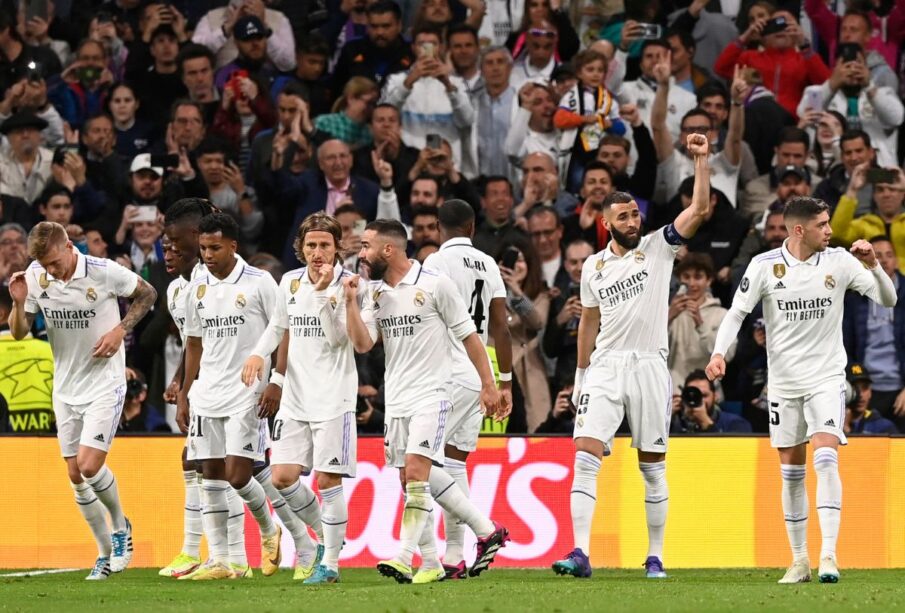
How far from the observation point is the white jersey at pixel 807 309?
11891 mm

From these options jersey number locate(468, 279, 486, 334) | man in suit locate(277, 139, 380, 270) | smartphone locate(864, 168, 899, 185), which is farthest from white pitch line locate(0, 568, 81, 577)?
smartphone locate(864, 168, 899, 185)

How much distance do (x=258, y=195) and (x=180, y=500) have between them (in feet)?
15.8

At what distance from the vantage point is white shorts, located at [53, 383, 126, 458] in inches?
514

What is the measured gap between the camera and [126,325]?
13.2 meters

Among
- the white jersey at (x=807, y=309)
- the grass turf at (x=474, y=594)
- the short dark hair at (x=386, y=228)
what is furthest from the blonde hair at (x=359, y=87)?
the white jersey at (x=807, y=309)

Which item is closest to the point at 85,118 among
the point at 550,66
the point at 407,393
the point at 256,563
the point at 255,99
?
the point at 255,99

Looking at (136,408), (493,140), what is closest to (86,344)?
(136,408)

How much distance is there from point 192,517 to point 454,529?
7.78 ft

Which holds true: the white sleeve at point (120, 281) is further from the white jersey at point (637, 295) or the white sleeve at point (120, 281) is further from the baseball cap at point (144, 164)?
the baseball cap at point (144, 164)

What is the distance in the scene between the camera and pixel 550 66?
20078 millimetres

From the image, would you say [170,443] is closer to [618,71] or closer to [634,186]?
[634,186]

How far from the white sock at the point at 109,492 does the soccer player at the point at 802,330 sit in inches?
194

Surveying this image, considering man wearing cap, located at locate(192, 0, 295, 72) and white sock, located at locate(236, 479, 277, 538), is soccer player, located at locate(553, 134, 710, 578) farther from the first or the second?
man wearing cap, located at locate(192, 0, 295, 72)

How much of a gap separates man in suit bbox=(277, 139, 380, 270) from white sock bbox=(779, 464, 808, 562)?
7734 millimetres
